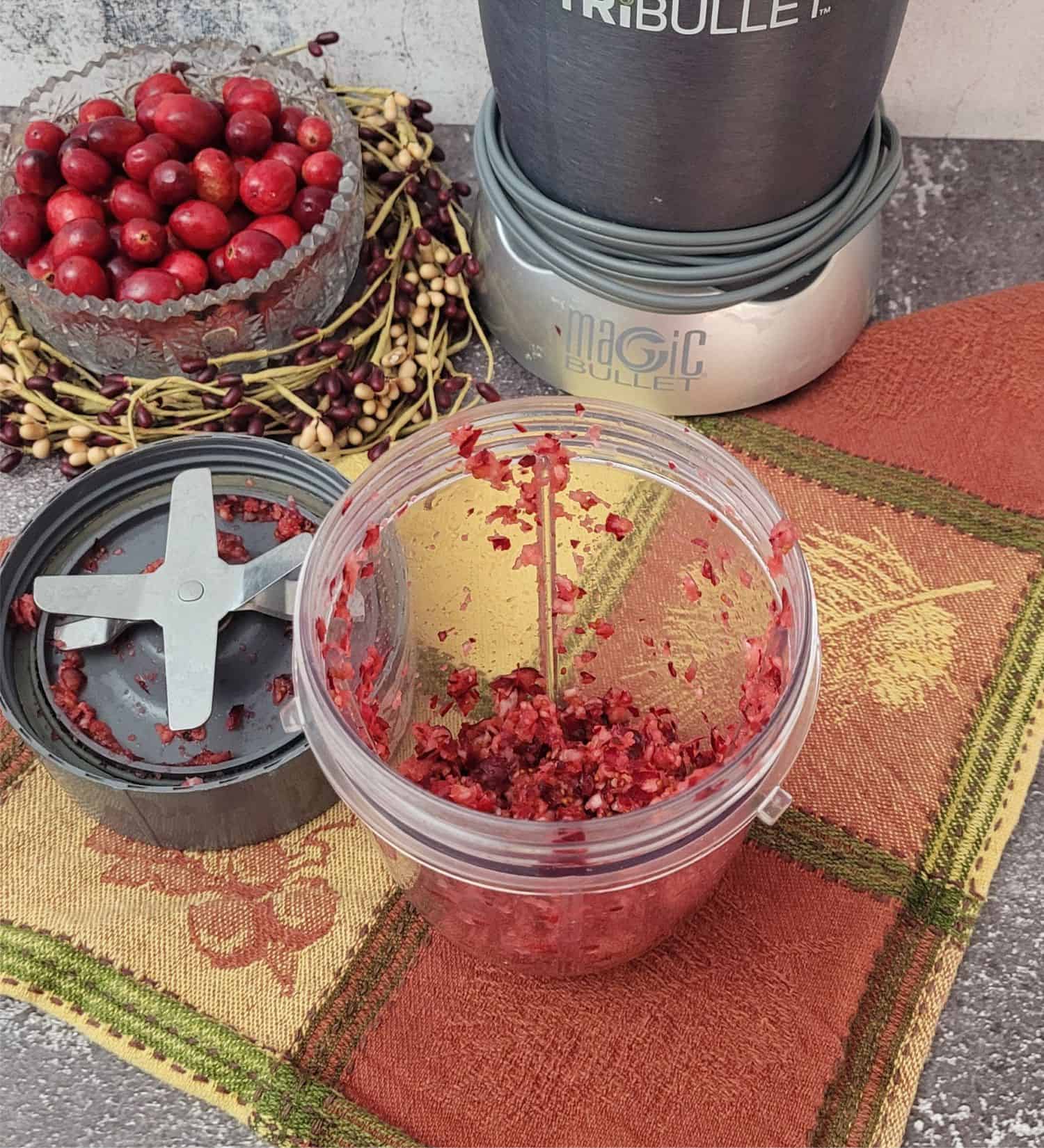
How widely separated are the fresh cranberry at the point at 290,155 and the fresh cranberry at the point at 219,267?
0.08 metres

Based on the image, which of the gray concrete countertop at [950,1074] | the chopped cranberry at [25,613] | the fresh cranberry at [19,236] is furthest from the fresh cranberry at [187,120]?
the gray concrete countertop at [950,1074]

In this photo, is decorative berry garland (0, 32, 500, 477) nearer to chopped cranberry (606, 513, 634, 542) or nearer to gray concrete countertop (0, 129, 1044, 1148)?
chopped cranberry (606, 513, 634, 542)

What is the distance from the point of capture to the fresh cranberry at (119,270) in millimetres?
773

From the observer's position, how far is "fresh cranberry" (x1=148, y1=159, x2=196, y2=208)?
0.77m

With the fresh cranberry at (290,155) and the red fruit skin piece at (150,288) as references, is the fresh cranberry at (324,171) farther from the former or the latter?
the red fruit skin piece at (150,288)

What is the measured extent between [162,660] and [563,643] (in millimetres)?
229

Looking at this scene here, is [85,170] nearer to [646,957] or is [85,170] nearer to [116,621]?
[116,621]

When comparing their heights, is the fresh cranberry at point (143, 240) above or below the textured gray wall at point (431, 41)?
below

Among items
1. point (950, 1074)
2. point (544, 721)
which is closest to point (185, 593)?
point (544, 721)

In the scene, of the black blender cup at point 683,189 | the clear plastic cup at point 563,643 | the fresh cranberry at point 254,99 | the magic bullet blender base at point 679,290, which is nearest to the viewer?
the clear plastic cup at point 563,643

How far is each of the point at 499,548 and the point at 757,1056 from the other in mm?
304

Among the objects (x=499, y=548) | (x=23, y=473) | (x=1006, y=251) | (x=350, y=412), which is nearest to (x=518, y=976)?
(x=499, y=548)

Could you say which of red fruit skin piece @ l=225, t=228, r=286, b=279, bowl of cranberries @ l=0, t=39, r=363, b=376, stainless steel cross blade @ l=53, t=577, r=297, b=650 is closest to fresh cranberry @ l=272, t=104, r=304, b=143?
bowl of cranberries @ l=0, t=39, r=363, b=376

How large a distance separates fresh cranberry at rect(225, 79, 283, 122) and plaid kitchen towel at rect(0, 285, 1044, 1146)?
47 centimetres
